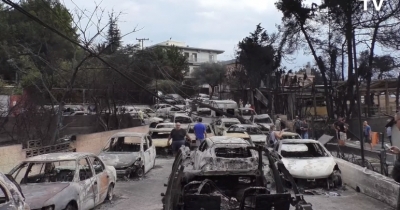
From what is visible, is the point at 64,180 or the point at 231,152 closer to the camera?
the point at 64,180

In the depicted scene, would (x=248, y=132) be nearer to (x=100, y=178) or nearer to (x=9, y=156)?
(x=9, y=156)

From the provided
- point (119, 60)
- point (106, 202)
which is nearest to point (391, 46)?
point (119, 60)

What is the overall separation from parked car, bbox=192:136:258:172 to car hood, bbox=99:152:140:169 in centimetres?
287

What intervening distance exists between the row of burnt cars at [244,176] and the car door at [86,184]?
6.57ft

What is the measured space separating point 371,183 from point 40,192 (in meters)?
7.56

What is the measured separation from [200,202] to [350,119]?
26523mm

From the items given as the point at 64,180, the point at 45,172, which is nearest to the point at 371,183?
the point at 64,180

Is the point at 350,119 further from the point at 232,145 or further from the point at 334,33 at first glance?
the point at 232,145

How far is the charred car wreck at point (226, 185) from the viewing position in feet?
21.7

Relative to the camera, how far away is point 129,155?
1394 cm

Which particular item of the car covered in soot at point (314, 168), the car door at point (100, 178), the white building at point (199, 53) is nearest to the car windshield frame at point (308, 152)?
the car covered in soot at point (314, 168)

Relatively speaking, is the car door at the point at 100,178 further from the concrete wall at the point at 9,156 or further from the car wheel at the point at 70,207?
the concrete wall at the point at 9,156

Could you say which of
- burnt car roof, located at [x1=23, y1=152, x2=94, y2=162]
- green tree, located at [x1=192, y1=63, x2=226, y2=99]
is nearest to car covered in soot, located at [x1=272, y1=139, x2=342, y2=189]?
burnt car roof, located at [x1=23, y1=152, x2=94, y2=162]

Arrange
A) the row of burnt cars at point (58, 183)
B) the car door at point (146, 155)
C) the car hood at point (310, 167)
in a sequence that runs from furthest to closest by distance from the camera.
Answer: the car door at point (146, 155) → the car hood at point (310, 167) → the row of burnt cars at point (58, 183)
